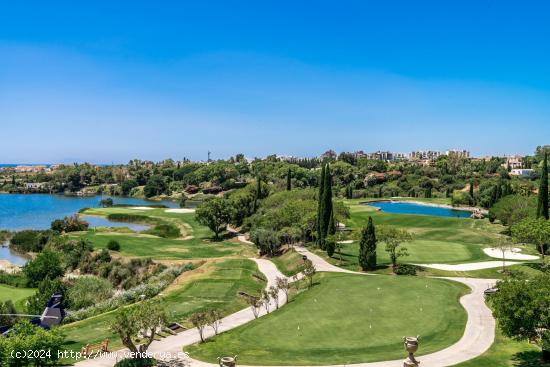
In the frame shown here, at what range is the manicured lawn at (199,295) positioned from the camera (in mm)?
29875

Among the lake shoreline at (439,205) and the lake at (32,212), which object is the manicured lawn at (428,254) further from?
the lake at (32,212)

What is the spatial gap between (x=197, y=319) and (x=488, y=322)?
19.6 m

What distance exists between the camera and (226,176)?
617 feet

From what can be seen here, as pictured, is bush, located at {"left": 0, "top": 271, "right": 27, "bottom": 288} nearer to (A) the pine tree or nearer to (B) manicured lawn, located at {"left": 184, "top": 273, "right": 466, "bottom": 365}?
(B) manicured lawn, located at {"left": 184, "top": 273, "right": 466, "bottom": 365}

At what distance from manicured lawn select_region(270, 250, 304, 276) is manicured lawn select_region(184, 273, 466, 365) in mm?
7746

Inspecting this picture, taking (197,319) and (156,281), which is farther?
(156,281)

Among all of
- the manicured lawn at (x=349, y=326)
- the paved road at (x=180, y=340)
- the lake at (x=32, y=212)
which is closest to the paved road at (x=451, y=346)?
the paved road at (x=180, y=340)

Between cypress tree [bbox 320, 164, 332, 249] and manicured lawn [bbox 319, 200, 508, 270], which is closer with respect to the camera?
manicured lawn [bbox 319, 200, 508, 270]

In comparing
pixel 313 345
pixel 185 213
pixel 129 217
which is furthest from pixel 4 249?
pixel 313 345

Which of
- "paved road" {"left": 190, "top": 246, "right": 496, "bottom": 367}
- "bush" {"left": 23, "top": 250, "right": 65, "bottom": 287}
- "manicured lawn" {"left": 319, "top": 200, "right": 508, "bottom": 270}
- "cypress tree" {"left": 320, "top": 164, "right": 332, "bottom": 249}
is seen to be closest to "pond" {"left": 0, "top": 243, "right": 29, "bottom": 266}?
"bush" {"left": 23, "top": 250, "right": 65, "bottom": 287}

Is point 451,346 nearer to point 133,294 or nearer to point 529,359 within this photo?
point 529,359

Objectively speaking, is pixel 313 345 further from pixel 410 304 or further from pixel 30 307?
pixel 30 307

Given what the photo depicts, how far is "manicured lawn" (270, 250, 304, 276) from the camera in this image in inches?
1934

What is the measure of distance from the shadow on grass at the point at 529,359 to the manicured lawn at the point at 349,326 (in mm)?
3819
